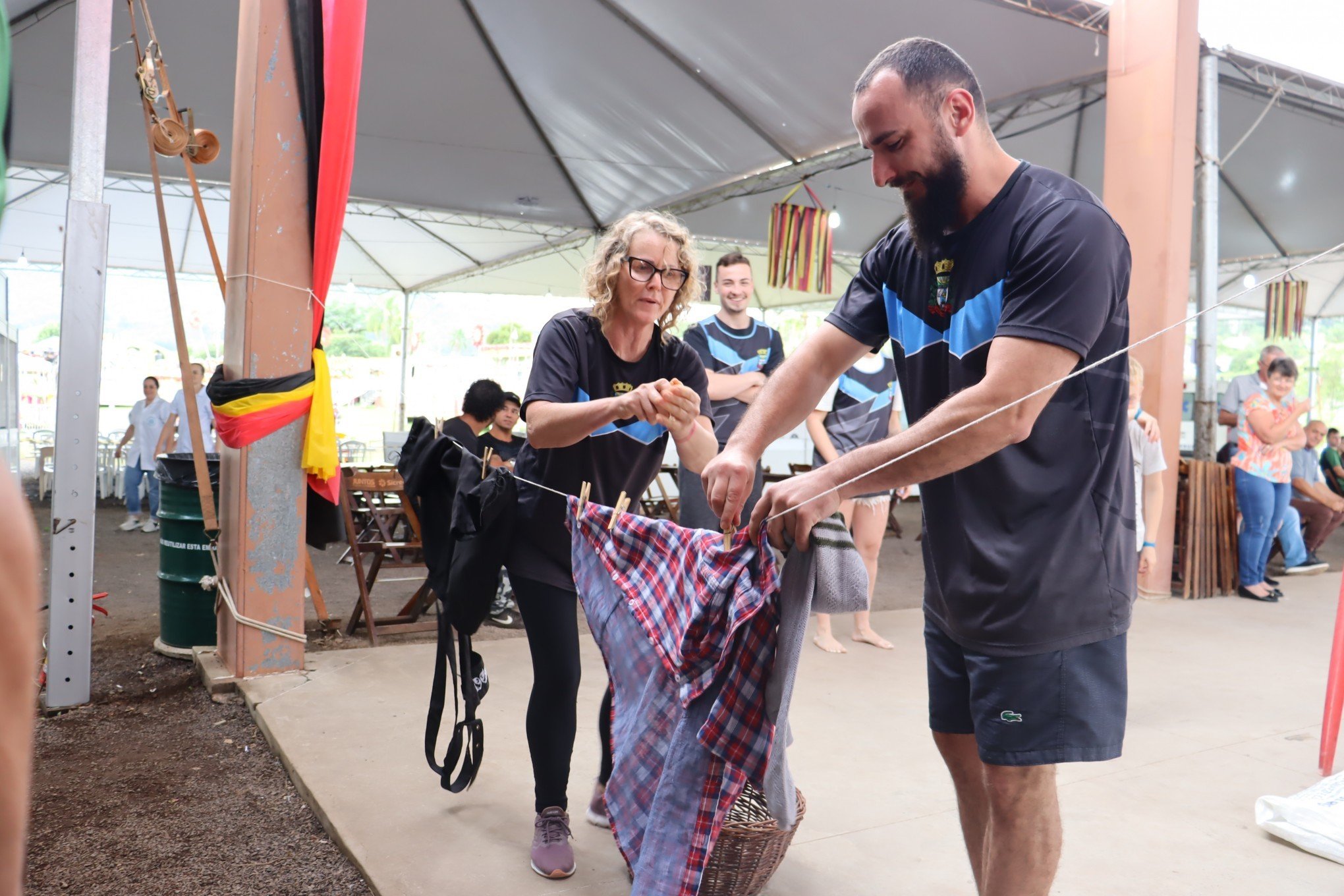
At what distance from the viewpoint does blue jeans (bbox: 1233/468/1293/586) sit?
6.79 meters

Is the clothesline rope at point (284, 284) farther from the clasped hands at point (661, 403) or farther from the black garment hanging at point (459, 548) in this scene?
the clasped hands at point (661, 403)

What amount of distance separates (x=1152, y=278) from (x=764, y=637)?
241 inches

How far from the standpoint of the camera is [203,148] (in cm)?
424

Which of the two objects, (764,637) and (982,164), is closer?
(982,164)

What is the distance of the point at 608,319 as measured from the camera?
2412mm

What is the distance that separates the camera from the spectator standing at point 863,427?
4.80m

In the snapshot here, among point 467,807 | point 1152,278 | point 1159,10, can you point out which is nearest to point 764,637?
point 467,807

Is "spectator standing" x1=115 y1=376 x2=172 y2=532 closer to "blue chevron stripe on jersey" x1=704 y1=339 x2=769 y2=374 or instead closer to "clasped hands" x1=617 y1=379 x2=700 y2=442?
"blue chevron stripe on jersey" x1=704 y1=339 x2=769 y2=374

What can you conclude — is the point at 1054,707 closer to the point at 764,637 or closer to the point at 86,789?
the point at 764,637

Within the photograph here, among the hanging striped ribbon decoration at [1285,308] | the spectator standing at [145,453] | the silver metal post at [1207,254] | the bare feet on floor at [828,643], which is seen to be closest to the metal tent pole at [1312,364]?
the hanging striped ribbon decoration at [1285,308]

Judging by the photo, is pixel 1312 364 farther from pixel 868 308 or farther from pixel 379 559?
pixel 868 308

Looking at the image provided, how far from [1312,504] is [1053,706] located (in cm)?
880

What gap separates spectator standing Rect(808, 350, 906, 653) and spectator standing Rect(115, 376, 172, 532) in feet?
23.1

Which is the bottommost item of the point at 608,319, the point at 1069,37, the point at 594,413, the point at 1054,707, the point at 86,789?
the point at 86,789
